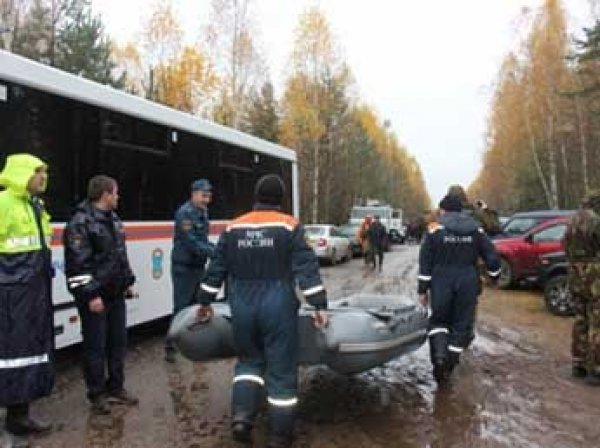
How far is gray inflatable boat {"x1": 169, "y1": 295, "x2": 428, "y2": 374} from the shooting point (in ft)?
19.4

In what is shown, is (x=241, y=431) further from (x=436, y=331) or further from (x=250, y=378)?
(x=436, y=331)

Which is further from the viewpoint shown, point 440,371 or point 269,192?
point 440,371

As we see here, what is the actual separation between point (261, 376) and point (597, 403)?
10.6 ft

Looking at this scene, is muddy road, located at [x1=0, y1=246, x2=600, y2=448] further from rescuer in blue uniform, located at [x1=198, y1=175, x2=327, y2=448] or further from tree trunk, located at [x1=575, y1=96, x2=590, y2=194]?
tree trunk, located at [x1=575, y1=96, x2=590, y2=194]

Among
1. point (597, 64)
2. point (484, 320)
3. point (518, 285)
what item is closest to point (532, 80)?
point (597, 64)

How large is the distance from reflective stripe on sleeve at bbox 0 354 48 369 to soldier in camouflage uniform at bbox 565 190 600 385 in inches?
204

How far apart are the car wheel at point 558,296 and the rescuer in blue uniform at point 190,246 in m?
7.09

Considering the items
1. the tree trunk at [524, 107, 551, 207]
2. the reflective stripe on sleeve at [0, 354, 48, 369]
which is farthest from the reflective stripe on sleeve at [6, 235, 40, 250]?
the tree trunk at [524, 107, 551, 207]

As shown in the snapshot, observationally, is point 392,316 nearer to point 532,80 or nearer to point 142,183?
point 142,183

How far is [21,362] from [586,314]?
5.38 metres

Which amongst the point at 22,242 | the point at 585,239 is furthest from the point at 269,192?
the point at 585,239

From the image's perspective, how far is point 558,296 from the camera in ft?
42.4

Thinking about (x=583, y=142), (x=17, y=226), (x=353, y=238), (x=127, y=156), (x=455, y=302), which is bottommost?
(x=353, y=238)

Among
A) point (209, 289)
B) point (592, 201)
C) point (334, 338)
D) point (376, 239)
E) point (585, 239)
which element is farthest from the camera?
point (376, 239)
